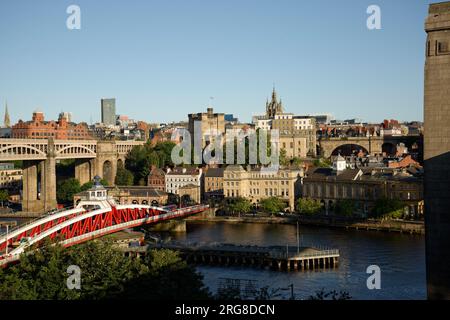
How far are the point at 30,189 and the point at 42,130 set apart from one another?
11058 millimetres

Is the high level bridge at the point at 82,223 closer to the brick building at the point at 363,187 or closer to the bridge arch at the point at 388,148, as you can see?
the brick building at the point at 363,187

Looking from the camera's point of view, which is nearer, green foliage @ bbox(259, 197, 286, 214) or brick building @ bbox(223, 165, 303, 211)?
green foliage @ bbox(259, 197, 286, 214)

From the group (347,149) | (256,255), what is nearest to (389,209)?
(256,255)

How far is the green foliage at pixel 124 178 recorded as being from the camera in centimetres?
5531

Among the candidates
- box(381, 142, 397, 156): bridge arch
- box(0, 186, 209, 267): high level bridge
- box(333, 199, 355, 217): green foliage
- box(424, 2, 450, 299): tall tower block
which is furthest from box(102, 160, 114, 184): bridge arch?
box(424, 2, 450, 299): tall tower block

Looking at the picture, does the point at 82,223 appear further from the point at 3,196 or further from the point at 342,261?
the point at 3,196

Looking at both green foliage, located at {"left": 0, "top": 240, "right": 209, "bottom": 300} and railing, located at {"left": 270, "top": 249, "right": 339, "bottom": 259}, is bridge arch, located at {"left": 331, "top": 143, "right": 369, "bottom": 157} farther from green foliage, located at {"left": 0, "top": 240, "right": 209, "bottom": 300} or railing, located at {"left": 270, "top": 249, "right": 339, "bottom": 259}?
green foliage, located at {"left": 0, "top": 240, "right": 209, "bottom": 300}

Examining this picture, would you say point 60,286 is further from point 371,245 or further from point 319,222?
point 319,222

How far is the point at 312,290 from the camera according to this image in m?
23.5

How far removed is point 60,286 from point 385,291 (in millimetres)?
9566

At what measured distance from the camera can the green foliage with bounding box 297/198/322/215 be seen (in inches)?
1576

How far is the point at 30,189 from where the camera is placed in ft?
164

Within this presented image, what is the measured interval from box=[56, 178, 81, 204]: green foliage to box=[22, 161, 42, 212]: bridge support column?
1719mm

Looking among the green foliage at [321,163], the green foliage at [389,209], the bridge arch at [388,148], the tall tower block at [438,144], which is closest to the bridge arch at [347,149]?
the bridge arch at [388,148]
